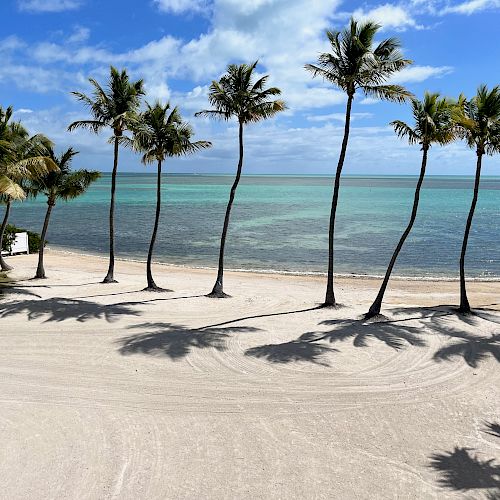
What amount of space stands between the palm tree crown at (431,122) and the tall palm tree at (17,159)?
1442cm

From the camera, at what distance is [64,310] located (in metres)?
18.2

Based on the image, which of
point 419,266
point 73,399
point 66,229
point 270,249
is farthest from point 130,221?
point 73,399

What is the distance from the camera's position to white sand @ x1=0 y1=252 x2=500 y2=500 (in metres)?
8.15

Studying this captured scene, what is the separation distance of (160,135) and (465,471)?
19.7 meters

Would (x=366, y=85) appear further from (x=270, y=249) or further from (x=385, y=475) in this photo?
(x=270, y=249)

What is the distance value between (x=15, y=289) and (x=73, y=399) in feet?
41.5

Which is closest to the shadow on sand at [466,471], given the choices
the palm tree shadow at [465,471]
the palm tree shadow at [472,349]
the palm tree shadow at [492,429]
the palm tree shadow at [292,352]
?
the palm tree shadow at [465,471]

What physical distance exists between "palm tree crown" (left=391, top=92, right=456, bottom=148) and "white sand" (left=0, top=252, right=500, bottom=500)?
22.4 feet

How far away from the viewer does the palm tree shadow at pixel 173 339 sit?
14.0 m

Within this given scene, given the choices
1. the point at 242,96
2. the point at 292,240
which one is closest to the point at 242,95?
the point at 242,96

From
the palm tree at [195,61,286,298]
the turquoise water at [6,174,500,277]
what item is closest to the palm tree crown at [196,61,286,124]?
the palm tree at [195,61,286,298]

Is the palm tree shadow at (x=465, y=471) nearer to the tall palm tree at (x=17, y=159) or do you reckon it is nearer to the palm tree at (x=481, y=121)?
the palm tree at (x=481, y=121)

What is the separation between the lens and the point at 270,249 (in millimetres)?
47469

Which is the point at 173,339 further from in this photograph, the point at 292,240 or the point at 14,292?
the point at 292,240
